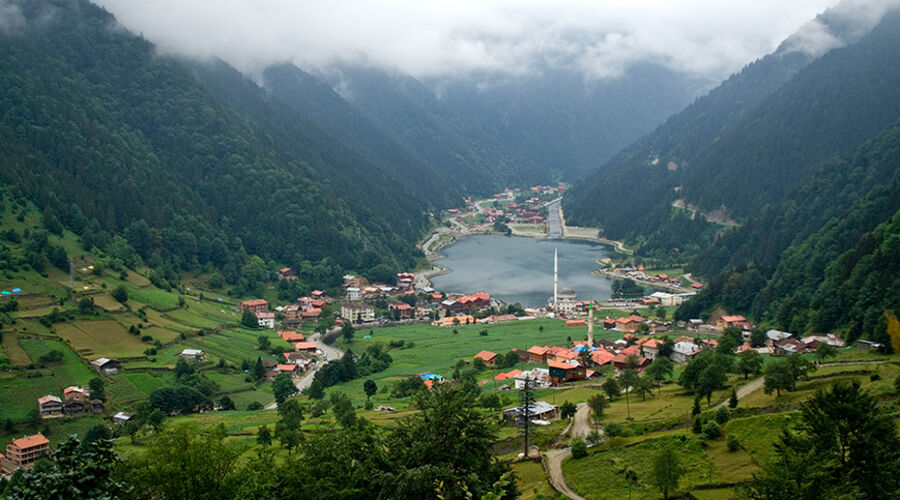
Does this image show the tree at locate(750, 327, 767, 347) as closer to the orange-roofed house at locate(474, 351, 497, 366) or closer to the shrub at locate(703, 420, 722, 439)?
the orange-roofed house at locate(474, 351, 497, 366)

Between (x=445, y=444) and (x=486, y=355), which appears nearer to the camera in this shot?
(x=445, y=444)

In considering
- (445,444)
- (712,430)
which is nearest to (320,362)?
(712,430)

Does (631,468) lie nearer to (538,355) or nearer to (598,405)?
(598,405)

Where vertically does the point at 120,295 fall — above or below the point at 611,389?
above

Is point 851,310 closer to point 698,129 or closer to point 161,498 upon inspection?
point 161,498

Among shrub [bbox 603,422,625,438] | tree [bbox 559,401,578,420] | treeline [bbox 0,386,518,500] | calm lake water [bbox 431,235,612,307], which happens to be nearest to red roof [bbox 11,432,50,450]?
treeline [bbox 0,386,518,500]

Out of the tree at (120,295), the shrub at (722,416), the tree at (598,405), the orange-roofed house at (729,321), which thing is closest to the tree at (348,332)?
the tree at (120,295)
